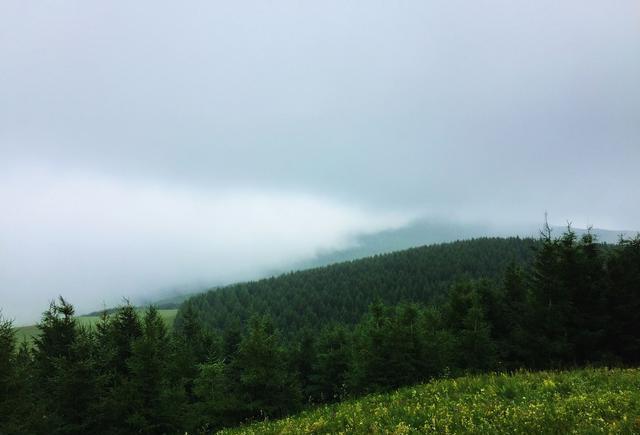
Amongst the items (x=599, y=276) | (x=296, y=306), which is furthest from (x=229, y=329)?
(x=296, y=306)

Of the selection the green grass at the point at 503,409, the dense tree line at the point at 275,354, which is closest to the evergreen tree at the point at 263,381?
the dense tree line at the point at 275,354

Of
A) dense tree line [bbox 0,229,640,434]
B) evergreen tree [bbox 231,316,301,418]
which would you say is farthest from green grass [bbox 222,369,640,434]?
evergreen tree [bbox 231,316,301,418]

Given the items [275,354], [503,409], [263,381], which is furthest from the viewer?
[275,354]

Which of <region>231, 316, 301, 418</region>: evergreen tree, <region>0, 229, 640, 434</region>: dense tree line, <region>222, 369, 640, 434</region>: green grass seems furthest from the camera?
<region>231, 316, 301, 418</region>: evergreen tree

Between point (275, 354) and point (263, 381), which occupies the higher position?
point (275, 354)

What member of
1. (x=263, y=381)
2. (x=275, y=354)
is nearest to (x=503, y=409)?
(x=263, y=381)

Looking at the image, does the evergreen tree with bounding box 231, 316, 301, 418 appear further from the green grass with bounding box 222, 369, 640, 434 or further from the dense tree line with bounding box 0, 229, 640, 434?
the green grass with bounding box 222, 369, 640, 434

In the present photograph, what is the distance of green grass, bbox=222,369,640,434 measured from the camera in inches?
297

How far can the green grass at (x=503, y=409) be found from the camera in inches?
297

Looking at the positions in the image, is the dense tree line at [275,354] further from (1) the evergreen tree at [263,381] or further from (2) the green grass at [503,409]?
(2) the green grass at [503,409]

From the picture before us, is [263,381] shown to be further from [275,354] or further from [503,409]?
[503,409]

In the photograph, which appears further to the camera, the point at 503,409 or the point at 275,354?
the point at 275,354

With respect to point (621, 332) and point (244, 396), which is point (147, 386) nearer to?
point (244, 396)

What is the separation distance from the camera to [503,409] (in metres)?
9.00
